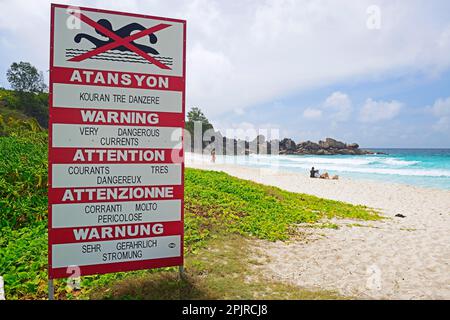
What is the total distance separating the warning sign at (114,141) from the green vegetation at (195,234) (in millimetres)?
503

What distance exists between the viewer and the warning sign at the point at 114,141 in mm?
4660

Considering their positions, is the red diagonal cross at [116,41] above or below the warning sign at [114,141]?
above

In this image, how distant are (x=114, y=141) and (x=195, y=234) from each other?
3679mm

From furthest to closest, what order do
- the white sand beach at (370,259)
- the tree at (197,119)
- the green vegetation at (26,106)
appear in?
the tree at (197,119)
the green vegetation at (26,106)
the white sand beach at (370,259)

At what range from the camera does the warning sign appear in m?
4.66

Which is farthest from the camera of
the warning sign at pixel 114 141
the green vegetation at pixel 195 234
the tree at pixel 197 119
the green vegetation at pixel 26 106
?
the tree at pixel 197 119

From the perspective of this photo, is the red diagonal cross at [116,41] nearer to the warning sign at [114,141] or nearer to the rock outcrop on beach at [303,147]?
the warning sign at [114,141]

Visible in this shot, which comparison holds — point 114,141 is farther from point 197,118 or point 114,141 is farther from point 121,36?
point 197,118

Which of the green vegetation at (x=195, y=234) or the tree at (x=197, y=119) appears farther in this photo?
the tree at (x=197, y=119)

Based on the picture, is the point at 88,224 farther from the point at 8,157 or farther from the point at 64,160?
the point at 8,157

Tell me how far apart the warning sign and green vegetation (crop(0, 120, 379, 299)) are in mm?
503

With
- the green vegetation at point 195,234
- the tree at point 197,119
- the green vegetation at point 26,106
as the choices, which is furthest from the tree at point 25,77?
the green vegetation at point 195,234

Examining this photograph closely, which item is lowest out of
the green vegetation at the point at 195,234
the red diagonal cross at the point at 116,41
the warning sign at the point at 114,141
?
the green vegetation at the point at 195,234
